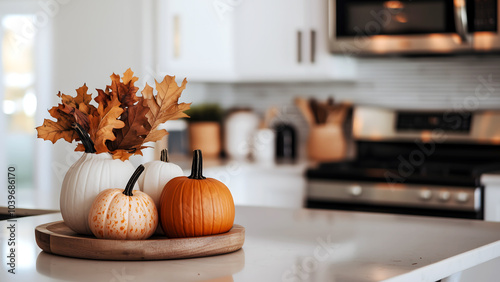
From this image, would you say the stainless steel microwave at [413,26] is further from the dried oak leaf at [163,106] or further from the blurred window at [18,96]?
the dried oak leaf at [163,106]

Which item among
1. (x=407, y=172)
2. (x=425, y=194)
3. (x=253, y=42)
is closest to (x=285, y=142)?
(x=253, y=42)

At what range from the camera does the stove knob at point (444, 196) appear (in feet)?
9.87

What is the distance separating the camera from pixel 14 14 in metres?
4.01

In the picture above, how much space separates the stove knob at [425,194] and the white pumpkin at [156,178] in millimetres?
1983

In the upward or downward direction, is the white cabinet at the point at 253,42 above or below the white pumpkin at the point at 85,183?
above

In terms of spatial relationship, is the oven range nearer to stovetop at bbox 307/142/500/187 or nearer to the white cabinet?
stovetop at bbox 307/142/500/187

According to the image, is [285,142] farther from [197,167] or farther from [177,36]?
[197,167]

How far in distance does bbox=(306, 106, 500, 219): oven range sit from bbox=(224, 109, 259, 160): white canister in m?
0.65

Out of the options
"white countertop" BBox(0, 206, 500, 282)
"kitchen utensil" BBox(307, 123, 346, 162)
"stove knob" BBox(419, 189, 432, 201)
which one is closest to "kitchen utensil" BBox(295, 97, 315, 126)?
"kitchen utensil" BBox(307, 123, 346, 162)

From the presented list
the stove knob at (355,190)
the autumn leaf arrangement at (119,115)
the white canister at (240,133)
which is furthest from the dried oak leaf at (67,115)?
the white canister at (240,133)

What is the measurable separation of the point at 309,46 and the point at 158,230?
251cm

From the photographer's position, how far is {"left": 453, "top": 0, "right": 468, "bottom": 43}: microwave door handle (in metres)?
3.20

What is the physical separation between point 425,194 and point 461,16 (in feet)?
2.93

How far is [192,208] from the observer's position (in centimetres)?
123
